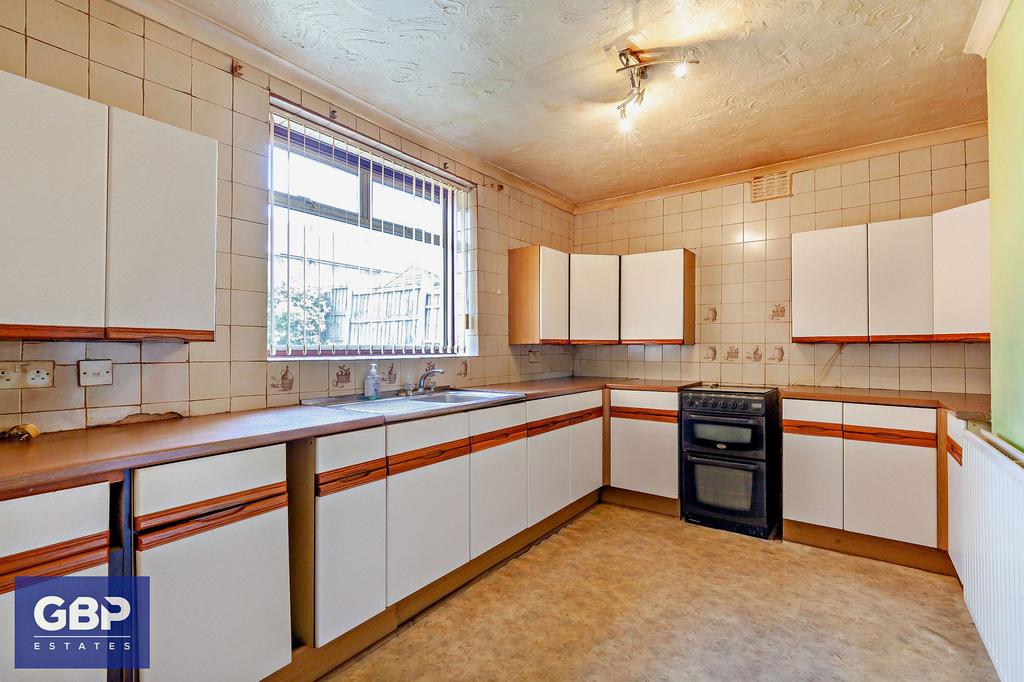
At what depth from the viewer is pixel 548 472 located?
9.69ft

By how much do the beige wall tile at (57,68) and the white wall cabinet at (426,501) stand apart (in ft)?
5.42

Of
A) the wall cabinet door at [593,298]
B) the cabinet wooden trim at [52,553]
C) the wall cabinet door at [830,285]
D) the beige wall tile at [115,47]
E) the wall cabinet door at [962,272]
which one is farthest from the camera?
the wall cabinet door at [593,298]

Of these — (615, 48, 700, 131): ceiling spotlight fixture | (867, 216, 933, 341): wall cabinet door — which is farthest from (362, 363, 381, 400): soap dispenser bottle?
(867, 216, 933, 341): wall cabinet door

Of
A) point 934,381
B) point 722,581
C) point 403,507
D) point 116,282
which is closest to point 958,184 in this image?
point 934,381

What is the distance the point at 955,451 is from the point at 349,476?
270cm

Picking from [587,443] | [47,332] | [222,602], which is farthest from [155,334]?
[587,443]

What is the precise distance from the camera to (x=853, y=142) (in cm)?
310

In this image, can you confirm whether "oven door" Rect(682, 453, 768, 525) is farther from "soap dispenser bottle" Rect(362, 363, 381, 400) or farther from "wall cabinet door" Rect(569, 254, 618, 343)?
"soap dispenser bottle" Rect(362, 363, 381, 400)

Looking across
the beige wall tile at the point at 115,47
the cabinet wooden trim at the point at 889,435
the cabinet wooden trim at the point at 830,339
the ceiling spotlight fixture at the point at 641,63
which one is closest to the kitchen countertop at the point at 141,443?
the beige wall tile at the point at 115,47

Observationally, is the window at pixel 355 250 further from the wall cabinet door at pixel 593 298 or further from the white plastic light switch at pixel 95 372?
the wall cabinet door at pixel 593 298

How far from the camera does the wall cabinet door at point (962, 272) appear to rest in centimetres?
246

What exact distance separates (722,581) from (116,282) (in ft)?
9.36

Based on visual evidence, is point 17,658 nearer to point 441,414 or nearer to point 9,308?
point 9,308

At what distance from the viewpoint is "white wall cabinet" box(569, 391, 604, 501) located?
3.23m
